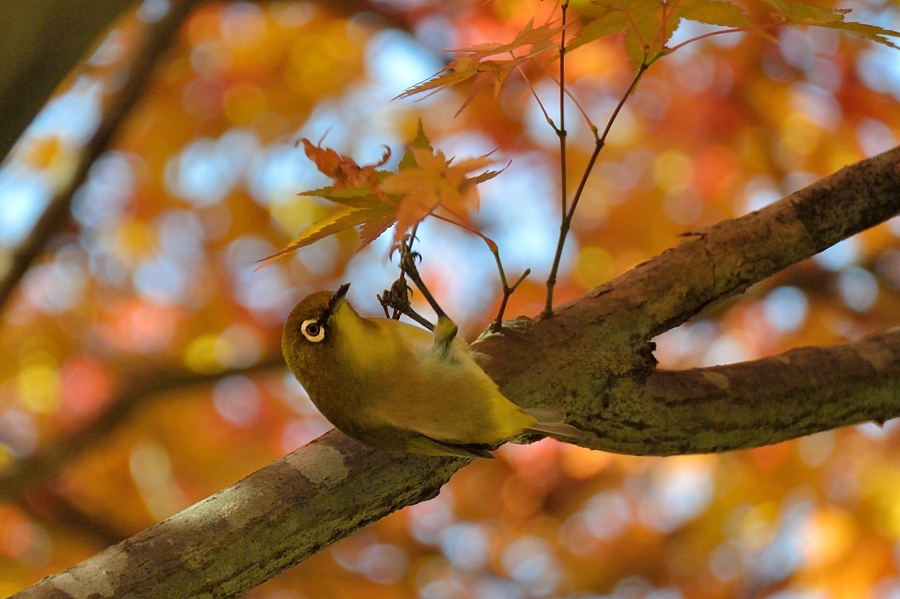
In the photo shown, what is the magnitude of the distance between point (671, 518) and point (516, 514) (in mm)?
1042

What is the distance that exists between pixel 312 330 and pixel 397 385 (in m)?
0.25

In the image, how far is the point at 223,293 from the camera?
453 cm

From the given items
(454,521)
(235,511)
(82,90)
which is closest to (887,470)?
(454,521)

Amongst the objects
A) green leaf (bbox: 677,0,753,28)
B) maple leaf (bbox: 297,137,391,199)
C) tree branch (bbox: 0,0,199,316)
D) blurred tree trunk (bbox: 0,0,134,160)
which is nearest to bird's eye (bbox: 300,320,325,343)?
maple leaf (bbox: 297,137,391,199)

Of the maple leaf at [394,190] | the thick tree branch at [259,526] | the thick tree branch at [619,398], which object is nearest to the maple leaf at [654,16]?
the maple leaf at [394,190]

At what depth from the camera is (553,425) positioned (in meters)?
1.74

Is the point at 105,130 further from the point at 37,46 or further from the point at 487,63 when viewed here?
the point at 487,63

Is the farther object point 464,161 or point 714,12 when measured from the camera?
point 714,12

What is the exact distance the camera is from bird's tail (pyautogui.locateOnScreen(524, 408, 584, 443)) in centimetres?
173

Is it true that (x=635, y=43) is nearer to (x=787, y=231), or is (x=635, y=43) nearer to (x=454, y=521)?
(x=787, y=231)

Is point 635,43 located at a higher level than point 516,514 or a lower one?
higher

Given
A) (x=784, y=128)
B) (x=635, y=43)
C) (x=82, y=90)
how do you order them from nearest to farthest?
(x=635, y=43) → (x=82, y=90) → (x=784, y=128)

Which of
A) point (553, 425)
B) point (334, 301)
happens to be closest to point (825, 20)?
point (553, 425)

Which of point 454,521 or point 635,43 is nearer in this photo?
point 635,43
